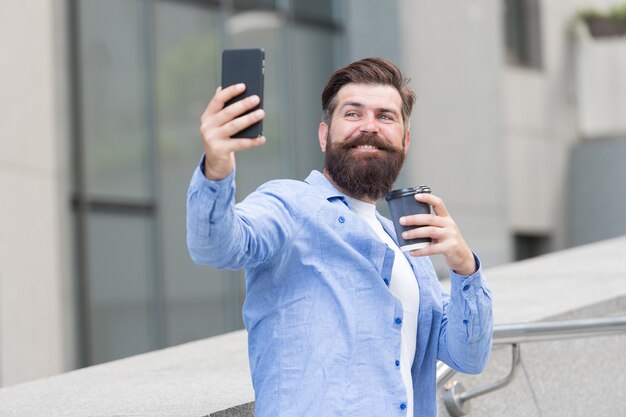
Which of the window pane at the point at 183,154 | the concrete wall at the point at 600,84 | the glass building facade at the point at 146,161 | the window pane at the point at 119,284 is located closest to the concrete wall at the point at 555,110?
the concrete wall at the point at 600,84

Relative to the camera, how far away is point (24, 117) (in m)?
10.3

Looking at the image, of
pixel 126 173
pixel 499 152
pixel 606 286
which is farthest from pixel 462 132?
pixel 606 286

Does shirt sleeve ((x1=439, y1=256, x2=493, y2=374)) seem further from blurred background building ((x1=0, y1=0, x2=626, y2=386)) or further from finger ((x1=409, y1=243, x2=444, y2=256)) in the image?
blurred background building ((x1=0, y1=0, x2=626, y2=386))

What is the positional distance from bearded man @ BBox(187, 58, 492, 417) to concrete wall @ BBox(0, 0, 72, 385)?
23.3 ft

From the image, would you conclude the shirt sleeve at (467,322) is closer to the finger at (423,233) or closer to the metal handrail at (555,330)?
the finger at (423,233)

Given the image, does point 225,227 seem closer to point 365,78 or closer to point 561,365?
point 365,78

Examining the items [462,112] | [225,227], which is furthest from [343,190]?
[462,112]

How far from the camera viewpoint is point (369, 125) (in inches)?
121

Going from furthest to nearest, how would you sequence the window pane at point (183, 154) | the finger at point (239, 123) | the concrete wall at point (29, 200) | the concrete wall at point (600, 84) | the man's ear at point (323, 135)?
the concrete wall at point (600, 84)
the window pane at point (183, 154)
the concrete wall at point (29, 200)
the man's ear at point (323, 135)
the finger at point (239, 123)

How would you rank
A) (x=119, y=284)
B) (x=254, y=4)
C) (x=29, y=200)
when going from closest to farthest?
1. (x=29, y=200)
2. (x=119, y=284)
3. (x=254, y=4)

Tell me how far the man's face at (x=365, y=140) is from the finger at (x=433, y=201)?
0.20m

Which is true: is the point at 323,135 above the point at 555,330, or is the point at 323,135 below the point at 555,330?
above

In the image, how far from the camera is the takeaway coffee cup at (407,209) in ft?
9.32

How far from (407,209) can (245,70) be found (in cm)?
55
